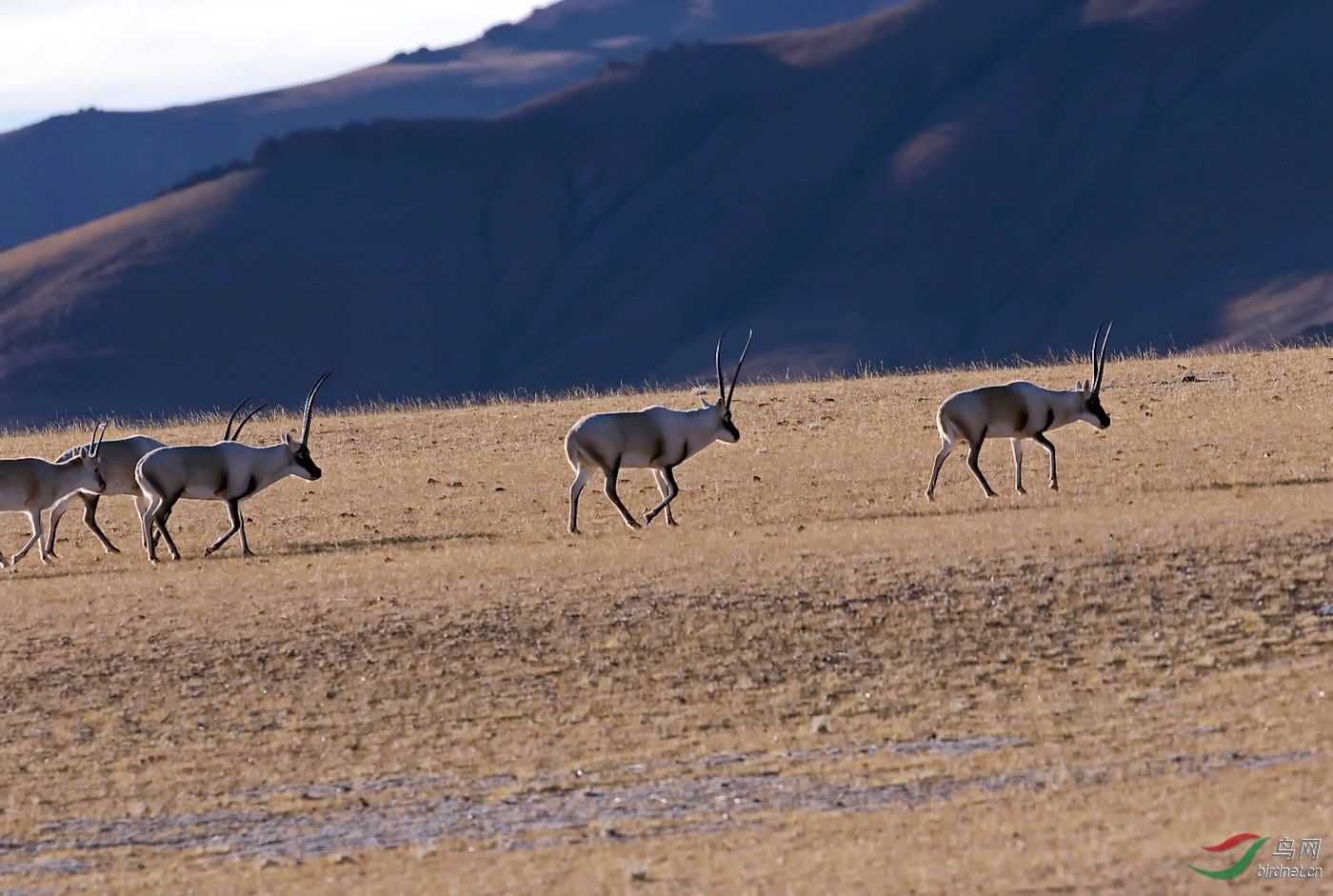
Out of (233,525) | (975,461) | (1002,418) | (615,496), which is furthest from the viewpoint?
(1002,418)

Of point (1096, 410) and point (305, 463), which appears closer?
point (305, 463)

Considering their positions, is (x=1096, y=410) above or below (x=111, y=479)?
below

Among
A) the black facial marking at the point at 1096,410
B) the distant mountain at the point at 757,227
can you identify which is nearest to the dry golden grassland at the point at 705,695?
the black facial marking at the point at 1096,410

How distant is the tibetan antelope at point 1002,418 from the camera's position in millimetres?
21438

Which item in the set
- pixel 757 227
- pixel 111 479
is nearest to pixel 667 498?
pixel 111 479

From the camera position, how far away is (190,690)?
46.7 ft

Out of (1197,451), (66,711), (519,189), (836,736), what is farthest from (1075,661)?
(519,189)

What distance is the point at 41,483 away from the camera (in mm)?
21078

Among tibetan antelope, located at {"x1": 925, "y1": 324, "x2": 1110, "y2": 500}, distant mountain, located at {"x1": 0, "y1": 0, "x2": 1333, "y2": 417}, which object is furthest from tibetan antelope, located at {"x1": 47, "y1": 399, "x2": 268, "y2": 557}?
distant mountain, located at {"x1": 0, "y1": 0, "x2": 1333, "y2": 417}

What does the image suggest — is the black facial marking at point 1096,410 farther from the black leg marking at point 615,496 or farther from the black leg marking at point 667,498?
the black leg marking at point 615,496

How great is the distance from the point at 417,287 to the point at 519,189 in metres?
12.7

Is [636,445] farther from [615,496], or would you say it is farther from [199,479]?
[199,479]

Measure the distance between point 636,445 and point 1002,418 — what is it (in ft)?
13.1

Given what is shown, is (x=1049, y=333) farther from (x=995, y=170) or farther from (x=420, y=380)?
(x=420, y=380)
